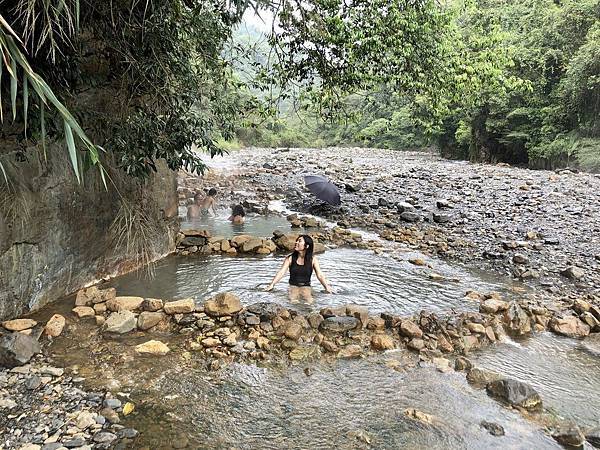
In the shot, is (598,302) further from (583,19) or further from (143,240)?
(583,19)

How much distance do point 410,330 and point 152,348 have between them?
2687mm

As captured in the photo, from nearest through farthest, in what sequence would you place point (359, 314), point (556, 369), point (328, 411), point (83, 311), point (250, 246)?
point (328, 411) → point (556, 369) → point (83, 311) → point (359, 314) → point (250, 246)

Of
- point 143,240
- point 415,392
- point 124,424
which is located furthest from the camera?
point 143,240

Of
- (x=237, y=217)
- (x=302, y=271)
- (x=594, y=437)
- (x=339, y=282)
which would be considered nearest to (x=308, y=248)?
(x=302, y=271)

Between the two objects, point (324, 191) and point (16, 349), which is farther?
point (324, 191)

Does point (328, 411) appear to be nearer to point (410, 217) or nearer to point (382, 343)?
point (382, 343)

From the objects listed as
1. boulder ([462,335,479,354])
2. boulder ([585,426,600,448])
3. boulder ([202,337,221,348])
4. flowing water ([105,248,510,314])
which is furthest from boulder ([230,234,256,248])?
boulder ([585,426,600,448])

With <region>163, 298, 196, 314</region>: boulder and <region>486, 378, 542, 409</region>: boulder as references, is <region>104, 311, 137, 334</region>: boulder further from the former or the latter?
<region>486, 378, 542, 409</region>: boulder

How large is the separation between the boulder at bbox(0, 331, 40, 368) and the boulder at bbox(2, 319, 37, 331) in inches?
10.2

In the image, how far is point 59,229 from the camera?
5.18 meters

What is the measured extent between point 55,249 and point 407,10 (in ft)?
17.6

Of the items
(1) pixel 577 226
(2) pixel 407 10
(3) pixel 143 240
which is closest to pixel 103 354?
(3) pixel 143 240

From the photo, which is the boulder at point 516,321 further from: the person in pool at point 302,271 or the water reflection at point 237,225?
the water reflection at point 237,225

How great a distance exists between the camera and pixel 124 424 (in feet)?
10.5
